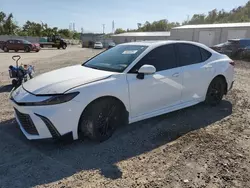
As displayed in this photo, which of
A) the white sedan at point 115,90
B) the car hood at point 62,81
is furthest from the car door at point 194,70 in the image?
the car hood at point 62,81

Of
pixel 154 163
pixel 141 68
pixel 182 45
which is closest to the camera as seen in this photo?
pixel 154 163

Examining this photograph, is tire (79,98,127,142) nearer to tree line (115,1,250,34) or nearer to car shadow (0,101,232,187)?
car shadow (0,101,232,187)

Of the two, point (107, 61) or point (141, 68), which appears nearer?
point (141, 68)

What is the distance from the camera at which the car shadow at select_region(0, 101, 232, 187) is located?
2.75m

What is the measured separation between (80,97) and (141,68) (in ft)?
3.53

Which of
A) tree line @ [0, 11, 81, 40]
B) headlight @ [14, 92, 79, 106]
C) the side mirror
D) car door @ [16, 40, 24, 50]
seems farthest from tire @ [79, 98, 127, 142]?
tree line @ [0, 11, 81, 40]

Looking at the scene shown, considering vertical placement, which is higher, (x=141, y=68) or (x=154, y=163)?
(x=141, y=68)

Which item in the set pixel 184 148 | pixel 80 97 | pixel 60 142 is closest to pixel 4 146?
pixel 60 142

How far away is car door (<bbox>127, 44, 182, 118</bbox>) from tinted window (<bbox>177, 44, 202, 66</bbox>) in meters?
0.19

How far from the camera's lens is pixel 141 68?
3590mm

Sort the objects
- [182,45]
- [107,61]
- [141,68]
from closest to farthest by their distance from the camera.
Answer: [141,68] → [107,61] → [182,45]

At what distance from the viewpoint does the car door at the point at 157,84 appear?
12.0 ft

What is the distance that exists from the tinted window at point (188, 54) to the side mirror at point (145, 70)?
0.95 m

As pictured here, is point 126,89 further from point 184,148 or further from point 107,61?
point 184,148
